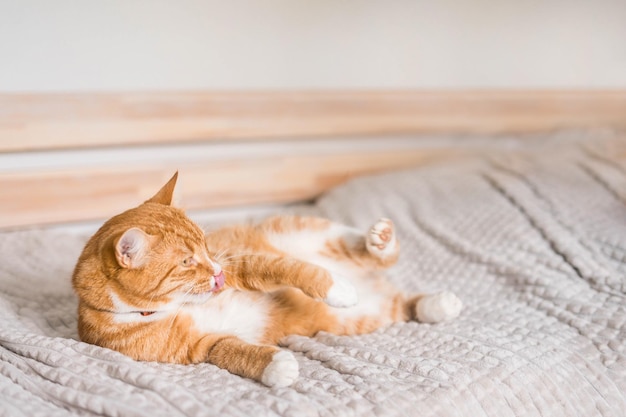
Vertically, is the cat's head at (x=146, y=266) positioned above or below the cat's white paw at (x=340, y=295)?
above

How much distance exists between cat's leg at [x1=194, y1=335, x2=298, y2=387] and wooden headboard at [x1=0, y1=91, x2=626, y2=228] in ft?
2.93

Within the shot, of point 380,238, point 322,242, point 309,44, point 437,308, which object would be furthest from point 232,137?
point 437,308

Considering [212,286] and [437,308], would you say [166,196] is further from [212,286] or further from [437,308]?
[437,308]

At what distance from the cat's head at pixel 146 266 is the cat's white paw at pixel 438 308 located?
50 centimetres

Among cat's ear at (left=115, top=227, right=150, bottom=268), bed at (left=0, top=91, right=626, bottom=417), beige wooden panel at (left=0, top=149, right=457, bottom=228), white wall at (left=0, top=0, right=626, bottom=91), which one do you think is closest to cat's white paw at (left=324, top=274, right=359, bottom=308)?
bed at (left=0, top=91, right=626, bottom=417)

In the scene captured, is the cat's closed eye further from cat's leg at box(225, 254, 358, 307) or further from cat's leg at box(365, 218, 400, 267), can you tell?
cat's leg at box(365, 218, 400, 267)

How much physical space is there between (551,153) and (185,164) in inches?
48.0

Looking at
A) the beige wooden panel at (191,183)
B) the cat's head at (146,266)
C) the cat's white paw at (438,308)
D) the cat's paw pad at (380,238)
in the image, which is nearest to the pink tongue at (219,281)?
the cat's head at (146,266)

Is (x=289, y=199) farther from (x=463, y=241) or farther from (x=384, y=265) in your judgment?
(x=384, y=265)

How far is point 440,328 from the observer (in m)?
1.44

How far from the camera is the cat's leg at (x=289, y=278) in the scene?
1269mm

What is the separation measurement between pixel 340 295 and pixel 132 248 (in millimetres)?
400

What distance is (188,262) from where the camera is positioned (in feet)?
3.93

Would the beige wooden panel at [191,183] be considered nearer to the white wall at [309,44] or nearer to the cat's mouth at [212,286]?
the white wall at [309,44]
